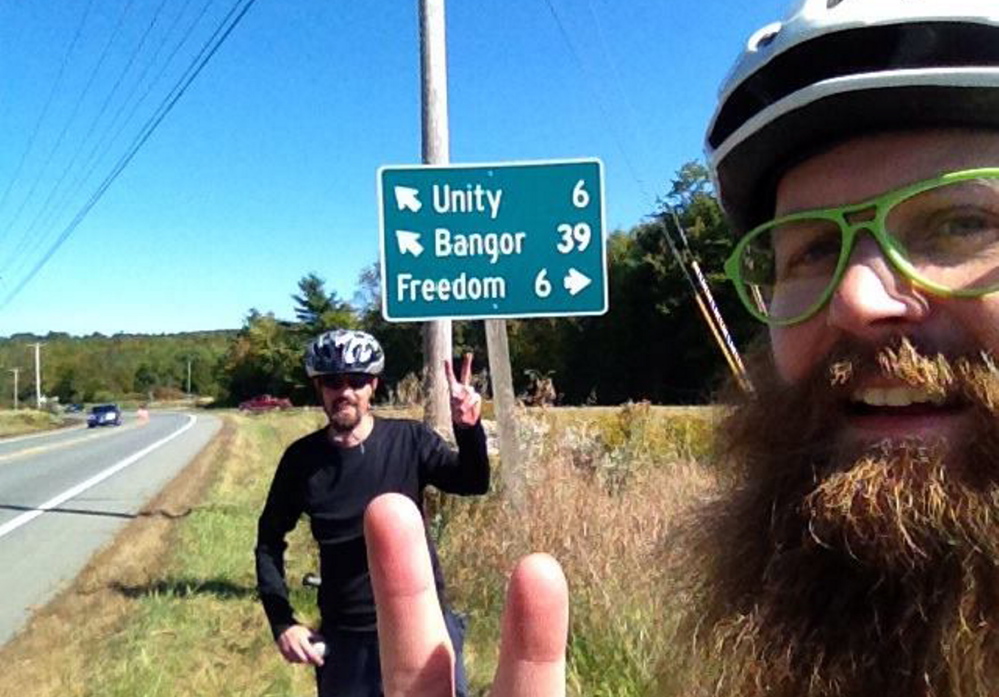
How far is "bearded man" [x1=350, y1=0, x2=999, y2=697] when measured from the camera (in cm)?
93

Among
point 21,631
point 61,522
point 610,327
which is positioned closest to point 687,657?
point 21,631

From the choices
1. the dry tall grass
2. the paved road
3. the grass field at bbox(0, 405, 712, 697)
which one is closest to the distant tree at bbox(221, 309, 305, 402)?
the paved road

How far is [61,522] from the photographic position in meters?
12.7

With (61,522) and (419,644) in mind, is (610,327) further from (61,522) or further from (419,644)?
(419,644)

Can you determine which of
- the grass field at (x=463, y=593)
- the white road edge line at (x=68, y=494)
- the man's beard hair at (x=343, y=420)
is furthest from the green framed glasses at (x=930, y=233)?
the white road edge line at (x=68, y=494)

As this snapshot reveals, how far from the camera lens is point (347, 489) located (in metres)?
3.72

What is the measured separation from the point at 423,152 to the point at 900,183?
19.1 feet

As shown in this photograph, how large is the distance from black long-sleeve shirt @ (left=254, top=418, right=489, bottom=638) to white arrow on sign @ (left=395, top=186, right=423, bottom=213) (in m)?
1.42

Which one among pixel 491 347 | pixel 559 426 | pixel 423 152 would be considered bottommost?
pixel 559 426

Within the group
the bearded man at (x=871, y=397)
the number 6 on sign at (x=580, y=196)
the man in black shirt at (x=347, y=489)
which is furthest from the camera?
the number 6 on sign at (x=580, y=196)

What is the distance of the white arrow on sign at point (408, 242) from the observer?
499cm

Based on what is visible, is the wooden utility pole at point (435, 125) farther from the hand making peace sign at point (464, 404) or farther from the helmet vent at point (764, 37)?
the helmet vent at point (764, 37)

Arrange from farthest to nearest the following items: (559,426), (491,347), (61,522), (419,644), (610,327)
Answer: (610,327) → (61,522) → (559,426) → (491,347) → (419,644)

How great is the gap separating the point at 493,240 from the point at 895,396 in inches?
157
